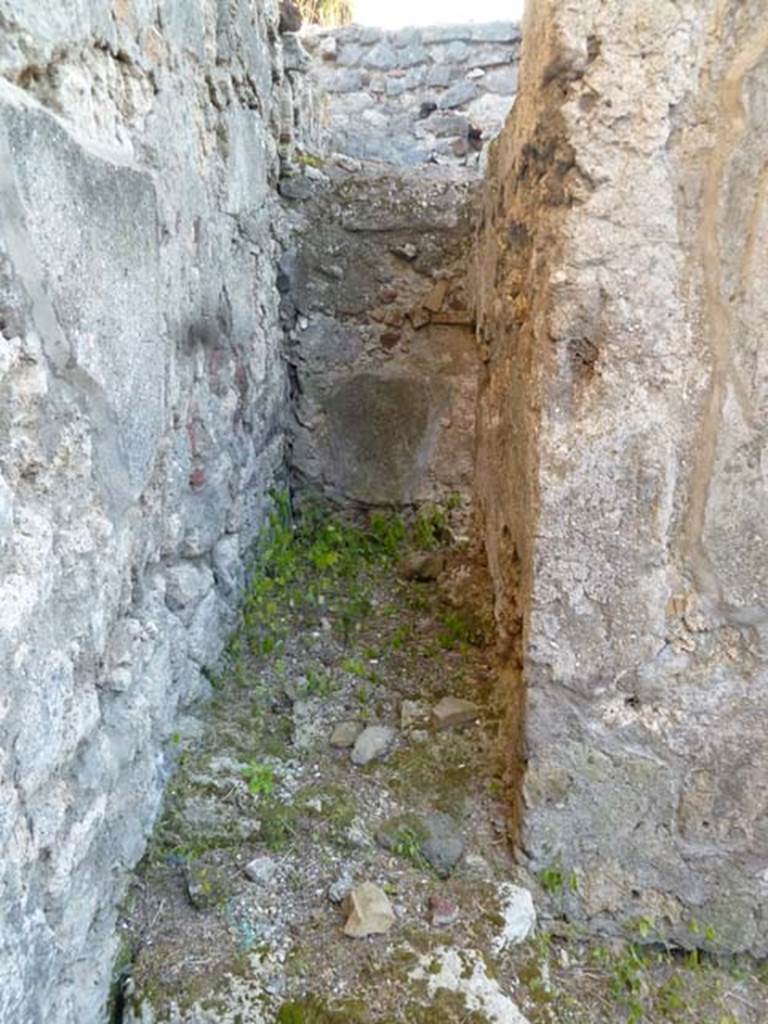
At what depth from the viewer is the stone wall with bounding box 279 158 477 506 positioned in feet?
8.71

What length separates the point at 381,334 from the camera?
277 cm

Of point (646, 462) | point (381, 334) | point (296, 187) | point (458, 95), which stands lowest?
point (381, 334)

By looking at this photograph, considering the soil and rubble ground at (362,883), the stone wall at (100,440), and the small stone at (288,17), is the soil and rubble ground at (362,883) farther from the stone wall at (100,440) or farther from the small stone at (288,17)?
the small stone at (288,17)

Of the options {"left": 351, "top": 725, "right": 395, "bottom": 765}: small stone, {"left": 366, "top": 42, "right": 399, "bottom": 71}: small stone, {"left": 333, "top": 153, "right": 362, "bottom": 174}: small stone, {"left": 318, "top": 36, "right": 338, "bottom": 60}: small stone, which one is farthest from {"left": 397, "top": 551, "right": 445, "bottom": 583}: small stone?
{"left": 318, "top": 36, "right": 338, "bottom": 60}: small stone

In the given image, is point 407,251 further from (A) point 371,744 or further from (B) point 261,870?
(B) point 261,870

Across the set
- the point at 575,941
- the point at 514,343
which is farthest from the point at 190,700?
the point at 514,343

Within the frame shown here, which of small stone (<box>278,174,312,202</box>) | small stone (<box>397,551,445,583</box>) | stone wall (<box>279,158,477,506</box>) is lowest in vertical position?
small stone (<box>397,551,445,583</box>)

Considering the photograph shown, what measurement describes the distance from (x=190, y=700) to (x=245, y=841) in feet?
1.33

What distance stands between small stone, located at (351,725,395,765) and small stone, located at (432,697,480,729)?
11 cm

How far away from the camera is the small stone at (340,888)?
1.40 meters

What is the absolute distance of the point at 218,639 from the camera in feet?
6.70

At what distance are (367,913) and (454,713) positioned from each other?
558 millimetres

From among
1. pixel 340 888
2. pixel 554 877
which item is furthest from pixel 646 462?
pixel 340 888

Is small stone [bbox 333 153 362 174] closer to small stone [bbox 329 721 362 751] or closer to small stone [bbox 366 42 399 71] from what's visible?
small stone [bbox 366 42 399 71]
